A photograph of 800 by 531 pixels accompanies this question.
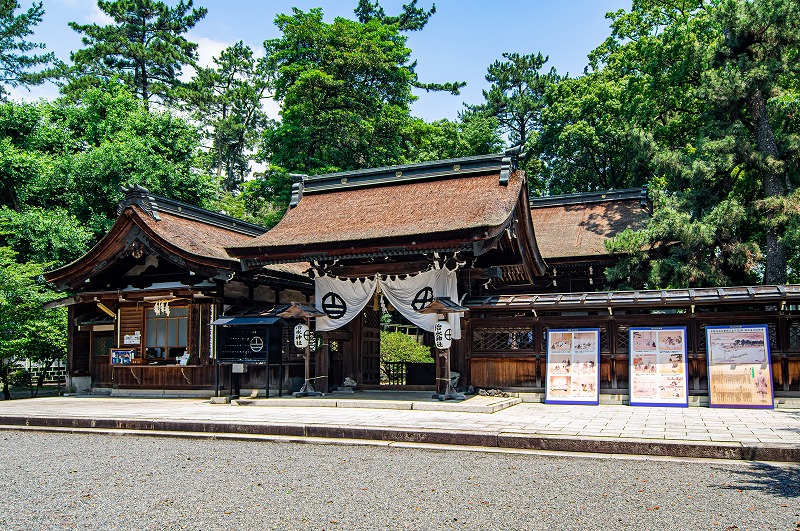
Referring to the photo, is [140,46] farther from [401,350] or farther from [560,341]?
[560,341]

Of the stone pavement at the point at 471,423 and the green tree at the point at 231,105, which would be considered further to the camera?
the green tree at the point at 231,105

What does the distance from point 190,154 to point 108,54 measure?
1889 centimetres

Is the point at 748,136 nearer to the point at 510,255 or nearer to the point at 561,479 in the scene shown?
the point at 510,255

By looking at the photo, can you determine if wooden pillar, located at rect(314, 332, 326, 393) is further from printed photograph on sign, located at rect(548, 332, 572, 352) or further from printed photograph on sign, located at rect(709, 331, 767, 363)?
printed photograph on sign, located at rect(709, 331, 767, 363)

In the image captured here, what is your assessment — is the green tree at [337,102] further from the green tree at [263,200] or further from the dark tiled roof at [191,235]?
the dark tiled roof at [191,235]

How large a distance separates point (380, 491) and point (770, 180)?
17540 mm

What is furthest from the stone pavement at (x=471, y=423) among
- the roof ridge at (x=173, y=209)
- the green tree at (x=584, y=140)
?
the green tree at (x=584, y=140)

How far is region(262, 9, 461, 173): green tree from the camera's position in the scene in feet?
110

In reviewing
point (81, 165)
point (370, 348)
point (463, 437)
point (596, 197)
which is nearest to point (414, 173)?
point (370, 348)

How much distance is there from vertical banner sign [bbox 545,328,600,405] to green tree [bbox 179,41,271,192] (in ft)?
120

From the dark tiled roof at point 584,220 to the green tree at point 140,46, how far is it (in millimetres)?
29685

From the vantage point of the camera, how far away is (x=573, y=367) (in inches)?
601

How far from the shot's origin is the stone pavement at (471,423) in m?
9.33

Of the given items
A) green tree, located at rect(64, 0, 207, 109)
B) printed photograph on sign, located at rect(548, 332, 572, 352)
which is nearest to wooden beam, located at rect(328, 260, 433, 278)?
printed photograph on sign, located at rect(548, 332, 572, 352)
